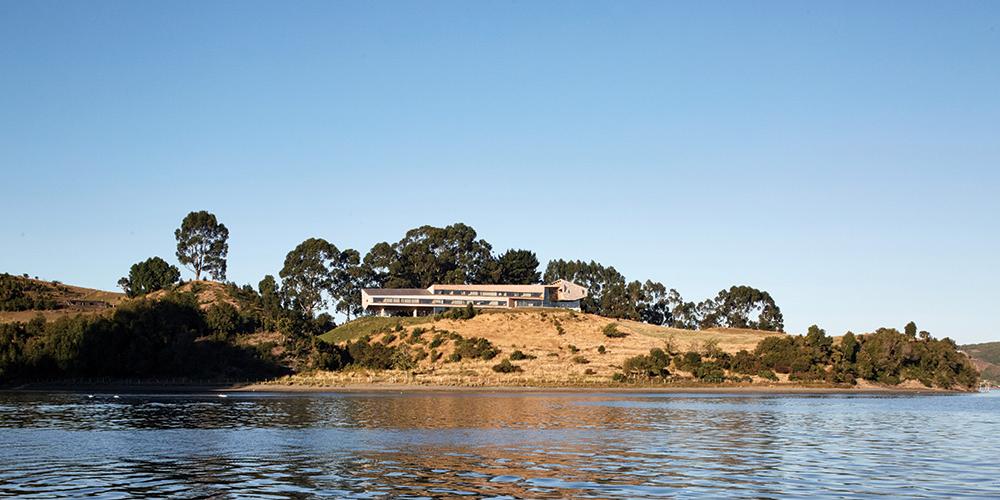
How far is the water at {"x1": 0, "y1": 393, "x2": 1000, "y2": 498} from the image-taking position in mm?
35125

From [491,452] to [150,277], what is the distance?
546 ft

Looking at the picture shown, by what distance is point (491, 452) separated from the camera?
47250 millimetres

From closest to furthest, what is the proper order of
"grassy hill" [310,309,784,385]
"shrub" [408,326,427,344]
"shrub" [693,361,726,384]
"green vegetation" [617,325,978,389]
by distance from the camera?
1. "shrub" [693,361,726,384]
2. "grassy hill" [310,309,784,385]
3. "green vegetation" [617,325,978,389]
4. "shrub" [408,326,427,344]

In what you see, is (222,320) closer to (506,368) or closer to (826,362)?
(506,368)

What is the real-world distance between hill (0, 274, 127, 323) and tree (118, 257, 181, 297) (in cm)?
371

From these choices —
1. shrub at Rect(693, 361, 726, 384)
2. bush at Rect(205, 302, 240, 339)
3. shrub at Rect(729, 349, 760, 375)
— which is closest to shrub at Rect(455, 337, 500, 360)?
shrub at Rect(693, 361, 726, 384)

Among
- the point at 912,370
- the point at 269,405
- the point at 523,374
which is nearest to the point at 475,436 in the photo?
the point at 269,405

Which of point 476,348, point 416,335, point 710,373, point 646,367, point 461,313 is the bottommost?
point 710,373

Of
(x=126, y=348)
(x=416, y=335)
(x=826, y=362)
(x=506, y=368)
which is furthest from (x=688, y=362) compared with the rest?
(x=126, y=348)

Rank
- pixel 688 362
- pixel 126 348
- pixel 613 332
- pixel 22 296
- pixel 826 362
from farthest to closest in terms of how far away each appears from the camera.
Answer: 1. pixel 613 332
2. pixel 22 296
3. pixel 826 362
4. pixel 688 362
5. pixel 126 348

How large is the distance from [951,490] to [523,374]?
11628 cm

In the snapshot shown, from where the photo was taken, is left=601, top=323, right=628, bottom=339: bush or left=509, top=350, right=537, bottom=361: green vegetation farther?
left=601, top=323, right=628, bottom=339: bush

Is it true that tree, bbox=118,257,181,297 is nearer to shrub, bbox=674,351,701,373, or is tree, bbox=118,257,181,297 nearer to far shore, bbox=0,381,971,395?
far shore, bbox=0,381,971,395

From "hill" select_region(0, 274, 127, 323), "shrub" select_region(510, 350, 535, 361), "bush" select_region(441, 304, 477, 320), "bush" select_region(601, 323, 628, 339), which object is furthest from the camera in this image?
"bush" select_region(441, 304, 477, 320)
